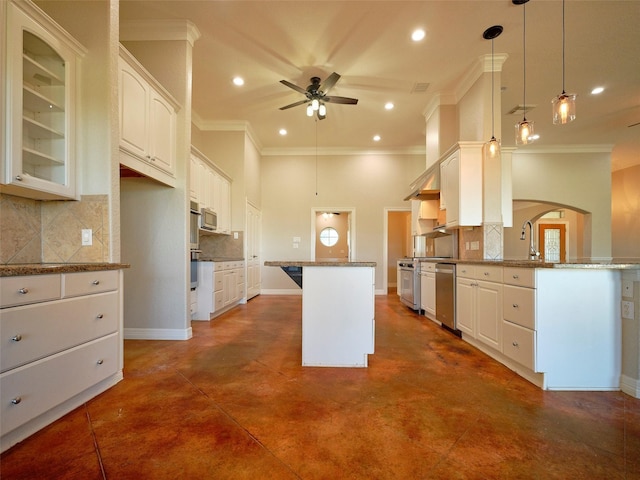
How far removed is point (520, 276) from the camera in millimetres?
2186

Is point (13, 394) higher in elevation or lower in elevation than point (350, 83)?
lower

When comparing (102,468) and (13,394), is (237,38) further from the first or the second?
(102,468)

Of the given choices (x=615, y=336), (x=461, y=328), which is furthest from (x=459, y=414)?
(x=461, y=328)

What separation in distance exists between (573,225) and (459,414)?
10.6 metres

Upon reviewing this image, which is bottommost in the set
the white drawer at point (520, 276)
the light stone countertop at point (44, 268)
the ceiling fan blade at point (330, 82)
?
the white drawer at point (520, 276)

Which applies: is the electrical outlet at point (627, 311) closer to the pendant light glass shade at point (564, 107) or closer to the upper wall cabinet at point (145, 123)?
the pendant light glass shade at point (564, 107)

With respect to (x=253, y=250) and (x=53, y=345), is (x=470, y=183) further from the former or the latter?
(x=253, y=250)

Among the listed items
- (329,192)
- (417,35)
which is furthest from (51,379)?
(329,192)

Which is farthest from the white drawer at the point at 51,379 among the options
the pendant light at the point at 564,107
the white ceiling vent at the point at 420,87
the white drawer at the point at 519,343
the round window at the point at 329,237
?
the round window at the point at 329,237

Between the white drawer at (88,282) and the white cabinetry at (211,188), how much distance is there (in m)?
1.86

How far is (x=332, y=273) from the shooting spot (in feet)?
7.97

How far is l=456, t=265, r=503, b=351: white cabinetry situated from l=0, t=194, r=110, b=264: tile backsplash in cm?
315

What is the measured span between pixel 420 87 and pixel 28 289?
15.9 ft

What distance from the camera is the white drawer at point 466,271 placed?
2.94 metres
